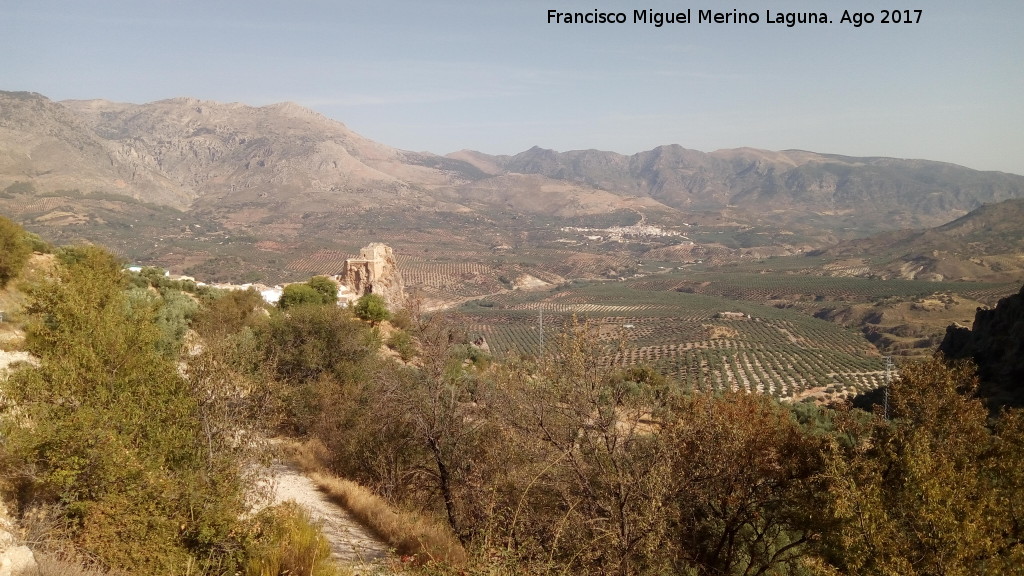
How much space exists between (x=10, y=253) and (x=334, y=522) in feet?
71.0

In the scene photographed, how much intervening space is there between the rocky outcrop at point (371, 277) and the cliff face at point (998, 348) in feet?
117

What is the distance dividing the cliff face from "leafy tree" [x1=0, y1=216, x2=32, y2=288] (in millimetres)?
39214

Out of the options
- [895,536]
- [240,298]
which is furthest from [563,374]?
[240,298]

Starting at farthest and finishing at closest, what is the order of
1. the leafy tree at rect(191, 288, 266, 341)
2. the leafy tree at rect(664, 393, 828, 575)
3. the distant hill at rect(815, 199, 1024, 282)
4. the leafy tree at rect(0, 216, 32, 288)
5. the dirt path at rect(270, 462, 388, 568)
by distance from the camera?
the distant hill at rect(815, 199, 1024, 282) → the leafy tree at rect(191, 288, 266, 341) → the leafy tree at rect(0, 216, 32, 288) → the leafy tree at rect(664, 393, 828, 575) → the dirt path at rect(270, 462, 388, 568)

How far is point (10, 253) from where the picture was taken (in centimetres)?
2289

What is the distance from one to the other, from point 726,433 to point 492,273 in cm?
13813

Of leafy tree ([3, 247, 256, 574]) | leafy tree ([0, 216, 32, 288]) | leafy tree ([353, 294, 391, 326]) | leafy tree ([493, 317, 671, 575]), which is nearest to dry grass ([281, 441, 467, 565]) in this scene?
leafy tree ([493, 317, 671, 575])

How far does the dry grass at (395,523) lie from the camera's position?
8578mm

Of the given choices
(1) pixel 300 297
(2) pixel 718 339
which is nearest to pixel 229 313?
(1) pixel 300 297

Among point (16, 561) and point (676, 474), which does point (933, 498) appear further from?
point (16, 561)

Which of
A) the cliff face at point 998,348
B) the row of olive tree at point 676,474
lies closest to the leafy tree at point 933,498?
the row of olive tree at point 676,474

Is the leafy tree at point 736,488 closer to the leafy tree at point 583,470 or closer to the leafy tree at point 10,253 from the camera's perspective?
the leafy tree at point 583,470

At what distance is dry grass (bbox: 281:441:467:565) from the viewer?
8578 mm

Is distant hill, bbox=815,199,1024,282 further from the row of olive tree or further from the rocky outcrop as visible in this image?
the row of olive tree
